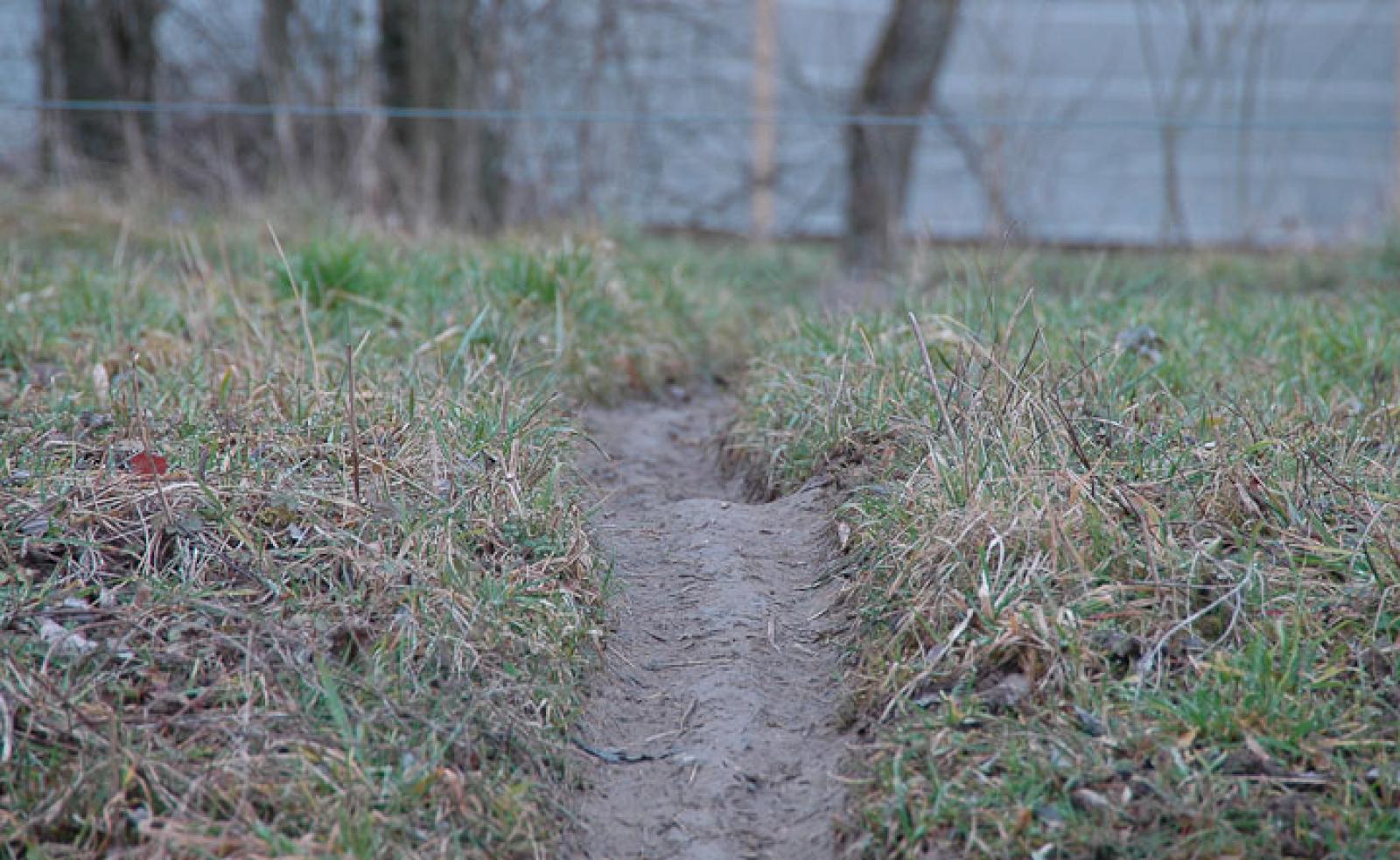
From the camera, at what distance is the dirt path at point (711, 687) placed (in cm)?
255

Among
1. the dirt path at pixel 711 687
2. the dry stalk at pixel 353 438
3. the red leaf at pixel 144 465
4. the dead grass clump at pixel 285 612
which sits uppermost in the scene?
the dry stalk at pixel 353 438

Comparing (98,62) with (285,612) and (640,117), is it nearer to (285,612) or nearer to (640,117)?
(640,117)

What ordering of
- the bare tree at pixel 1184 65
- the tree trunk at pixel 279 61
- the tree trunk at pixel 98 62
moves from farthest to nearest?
1. the bare tree at pixel 1184 65
2. the tree trunk at pixel 98 62
3. the tree trunk at pixel 279 61

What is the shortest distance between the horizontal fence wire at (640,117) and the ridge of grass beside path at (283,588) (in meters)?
1.81

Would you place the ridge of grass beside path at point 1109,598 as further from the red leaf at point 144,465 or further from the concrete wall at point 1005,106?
the concrete wall at point 1005,106

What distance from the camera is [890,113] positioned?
25.2 feet

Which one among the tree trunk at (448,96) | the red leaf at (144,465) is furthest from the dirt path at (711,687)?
the tree trunk at (448,96)

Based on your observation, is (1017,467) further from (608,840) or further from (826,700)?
(608,840)

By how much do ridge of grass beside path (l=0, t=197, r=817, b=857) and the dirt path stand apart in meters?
0.12

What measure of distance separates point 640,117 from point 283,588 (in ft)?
15.5

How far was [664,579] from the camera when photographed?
3354mm

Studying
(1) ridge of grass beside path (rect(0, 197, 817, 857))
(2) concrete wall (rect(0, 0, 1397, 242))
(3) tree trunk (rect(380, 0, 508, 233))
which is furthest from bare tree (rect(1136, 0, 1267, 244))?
(1) ridge of grass beside path (rect(0, 197, 817, 857))

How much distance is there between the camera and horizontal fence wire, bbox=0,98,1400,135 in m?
5.93

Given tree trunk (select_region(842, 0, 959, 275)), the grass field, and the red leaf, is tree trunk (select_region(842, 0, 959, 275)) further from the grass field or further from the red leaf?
the red leaf
